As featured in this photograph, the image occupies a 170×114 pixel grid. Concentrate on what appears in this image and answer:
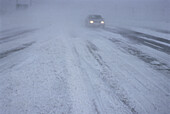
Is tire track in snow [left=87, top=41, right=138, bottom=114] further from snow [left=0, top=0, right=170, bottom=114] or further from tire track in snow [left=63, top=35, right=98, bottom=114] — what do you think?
tire track in snow [left=63, top=35, right=98, bottom=114]

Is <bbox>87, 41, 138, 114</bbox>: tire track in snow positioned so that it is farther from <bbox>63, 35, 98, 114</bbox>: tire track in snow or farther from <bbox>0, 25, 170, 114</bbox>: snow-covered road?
<bbox>63, 35, 98, 114</bbox>: tire track in snow

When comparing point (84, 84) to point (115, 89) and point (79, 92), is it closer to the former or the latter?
point (79, 92)

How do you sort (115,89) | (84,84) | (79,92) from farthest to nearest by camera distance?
1. (84,84)
2. (115,89)
3. (79,92)

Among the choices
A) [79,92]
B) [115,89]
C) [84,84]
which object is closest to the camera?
[79,92]

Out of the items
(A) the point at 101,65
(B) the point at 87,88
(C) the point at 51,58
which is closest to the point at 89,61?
(A) the point at 101,65

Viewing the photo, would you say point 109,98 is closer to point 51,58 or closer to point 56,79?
point 56,79

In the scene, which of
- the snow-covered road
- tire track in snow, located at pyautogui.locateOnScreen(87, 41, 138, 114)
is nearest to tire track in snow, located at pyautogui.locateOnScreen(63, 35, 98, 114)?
the snow-covered road

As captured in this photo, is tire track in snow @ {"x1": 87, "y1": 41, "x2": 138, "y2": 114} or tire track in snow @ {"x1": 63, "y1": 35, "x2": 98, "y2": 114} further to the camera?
tire track in snow @ {"x1": 87, "y1": 41, "x2": 138, "y2": 114}

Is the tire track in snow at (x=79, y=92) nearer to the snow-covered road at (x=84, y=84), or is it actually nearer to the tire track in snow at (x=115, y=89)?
the snow-covered road at (x=84, y=84)

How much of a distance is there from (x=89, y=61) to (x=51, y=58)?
4.66 feet

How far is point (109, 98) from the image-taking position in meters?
2.91

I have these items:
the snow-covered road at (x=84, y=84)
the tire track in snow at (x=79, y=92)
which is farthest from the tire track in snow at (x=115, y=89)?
the tire track in snow at (x=79, y=92)

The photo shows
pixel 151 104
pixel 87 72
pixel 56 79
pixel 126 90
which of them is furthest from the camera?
pixel 87 72

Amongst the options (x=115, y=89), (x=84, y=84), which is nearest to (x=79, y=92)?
(x=84, y=84)
